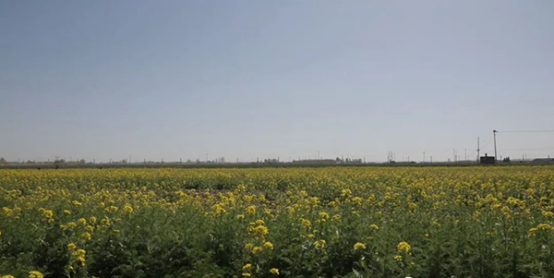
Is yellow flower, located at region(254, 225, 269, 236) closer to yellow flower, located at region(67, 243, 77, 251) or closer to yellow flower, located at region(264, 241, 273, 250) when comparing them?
yellow flower, located at region(264, 241, 273, 250)

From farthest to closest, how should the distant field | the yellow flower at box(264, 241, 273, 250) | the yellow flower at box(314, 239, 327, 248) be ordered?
the yellow flower at box(314, 239, 327, 248) < the yellow flower at box(264, 241, 273, 250) < the distant field

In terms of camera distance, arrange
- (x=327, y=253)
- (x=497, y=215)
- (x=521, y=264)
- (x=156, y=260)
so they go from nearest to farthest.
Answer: (x=521, y=264) < (x=327, y=253) < (x=156, y=260) < (x=497, y=215)

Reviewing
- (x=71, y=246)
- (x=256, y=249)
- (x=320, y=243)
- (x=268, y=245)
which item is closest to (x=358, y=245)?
(x=320, y=243)

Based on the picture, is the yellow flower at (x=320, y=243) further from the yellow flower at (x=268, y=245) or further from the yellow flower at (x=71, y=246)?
the yellow flower at (x=71, y=246)

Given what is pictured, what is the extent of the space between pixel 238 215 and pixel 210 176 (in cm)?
1748

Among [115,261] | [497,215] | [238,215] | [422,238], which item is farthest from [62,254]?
[497,215]

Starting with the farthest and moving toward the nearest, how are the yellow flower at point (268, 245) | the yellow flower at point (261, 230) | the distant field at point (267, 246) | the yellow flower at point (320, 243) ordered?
the yellow flower at point (261, 230)
the yellow flower at point (320, 243)
the yellow flower at point (268, 245)
the distant field at point (267, 246)

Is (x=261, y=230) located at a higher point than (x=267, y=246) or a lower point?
higher

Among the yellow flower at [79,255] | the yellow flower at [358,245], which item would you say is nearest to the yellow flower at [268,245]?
the yellow flower at [358,245]

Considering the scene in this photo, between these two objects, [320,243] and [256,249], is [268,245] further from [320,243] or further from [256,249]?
[320,243]

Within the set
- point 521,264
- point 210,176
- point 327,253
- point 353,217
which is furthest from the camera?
point 210,176

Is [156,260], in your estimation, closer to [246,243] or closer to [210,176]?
[246,243]

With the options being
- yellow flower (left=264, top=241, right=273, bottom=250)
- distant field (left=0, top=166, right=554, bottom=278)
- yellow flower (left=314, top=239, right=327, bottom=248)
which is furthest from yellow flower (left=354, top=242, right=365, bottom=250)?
yellow flower (left=264, top=241, right=273, bottom=250)

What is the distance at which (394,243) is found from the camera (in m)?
5.25
